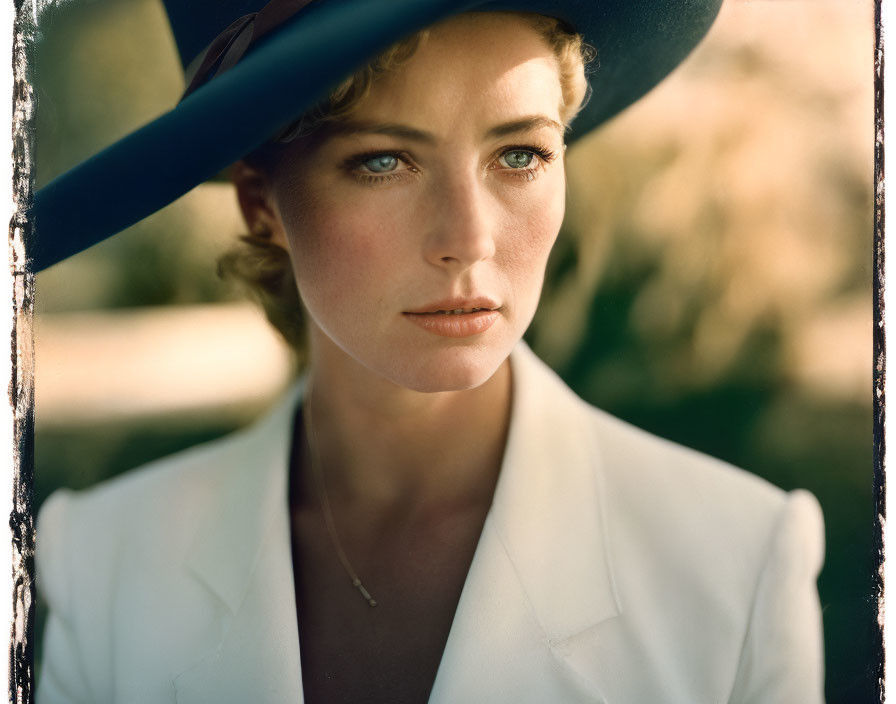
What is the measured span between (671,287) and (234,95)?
1017mm

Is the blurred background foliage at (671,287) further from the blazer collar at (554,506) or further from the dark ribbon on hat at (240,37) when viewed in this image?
the dark ribbon on hat at (240,37)

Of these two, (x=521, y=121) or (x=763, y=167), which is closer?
(x=521, y=121)

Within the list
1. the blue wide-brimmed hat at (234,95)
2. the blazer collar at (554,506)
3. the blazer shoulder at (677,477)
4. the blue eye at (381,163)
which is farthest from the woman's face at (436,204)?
the blazer shoulder at (677,477)

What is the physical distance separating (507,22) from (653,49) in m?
0.43

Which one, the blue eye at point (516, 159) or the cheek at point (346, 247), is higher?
the blue eye at point (516, 159)

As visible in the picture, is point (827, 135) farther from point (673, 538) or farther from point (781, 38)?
point (673, 538)

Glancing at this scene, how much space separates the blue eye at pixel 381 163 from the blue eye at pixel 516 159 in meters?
0.20

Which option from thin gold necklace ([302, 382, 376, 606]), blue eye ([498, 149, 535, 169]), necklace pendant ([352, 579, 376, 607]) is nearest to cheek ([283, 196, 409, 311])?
blue eye ([498, 149, 535, 169])

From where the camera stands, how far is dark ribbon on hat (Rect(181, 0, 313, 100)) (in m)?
1.60

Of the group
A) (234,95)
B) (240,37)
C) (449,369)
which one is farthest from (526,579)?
(240,37)

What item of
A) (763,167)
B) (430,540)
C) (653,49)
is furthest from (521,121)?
(430,540)

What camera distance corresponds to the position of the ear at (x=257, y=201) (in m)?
1.75

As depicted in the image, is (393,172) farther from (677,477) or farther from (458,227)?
(677,477)

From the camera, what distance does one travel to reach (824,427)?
196cm
